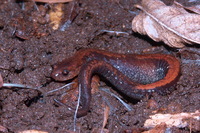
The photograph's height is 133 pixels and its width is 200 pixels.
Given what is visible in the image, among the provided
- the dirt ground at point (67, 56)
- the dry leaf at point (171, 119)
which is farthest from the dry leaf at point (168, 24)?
the dry leaf at point (171, 119)

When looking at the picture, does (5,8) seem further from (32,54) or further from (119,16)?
(119,16)

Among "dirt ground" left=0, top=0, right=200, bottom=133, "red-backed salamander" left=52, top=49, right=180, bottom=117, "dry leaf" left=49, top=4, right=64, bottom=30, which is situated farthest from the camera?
"dry leaf" left=49, top=4, right=64, bottom=30

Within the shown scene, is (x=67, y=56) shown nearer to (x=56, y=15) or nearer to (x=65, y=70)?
(x=65, y=70)

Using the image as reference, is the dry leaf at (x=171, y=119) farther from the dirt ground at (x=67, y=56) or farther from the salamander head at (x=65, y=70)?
the salamander head at (x=65, y=70)

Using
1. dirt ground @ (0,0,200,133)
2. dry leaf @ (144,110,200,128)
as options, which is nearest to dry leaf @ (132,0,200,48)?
dirt ground @ (0,0,200,133)

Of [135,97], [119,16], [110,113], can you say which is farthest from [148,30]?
[110,113]

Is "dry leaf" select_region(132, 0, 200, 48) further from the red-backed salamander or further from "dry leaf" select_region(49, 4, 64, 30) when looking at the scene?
"dry leaf" select_region(49, 4, 64, 30)

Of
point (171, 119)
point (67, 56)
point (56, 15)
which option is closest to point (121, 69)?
point (67, 56)
